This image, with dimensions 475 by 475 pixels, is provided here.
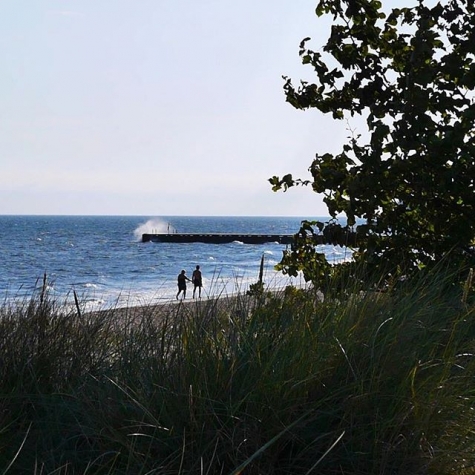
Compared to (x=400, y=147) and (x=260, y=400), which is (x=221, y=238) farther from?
(x=260, y=400)

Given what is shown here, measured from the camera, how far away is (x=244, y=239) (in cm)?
9825

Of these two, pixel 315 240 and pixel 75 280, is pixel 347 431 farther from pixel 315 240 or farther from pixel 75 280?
pixel 75 280

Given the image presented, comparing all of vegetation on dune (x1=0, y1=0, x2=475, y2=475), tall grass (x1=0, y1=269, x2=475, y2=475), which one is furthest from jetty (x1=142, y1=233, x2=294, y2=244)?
tall grass (x1=0, y1=269, x2=475, y2=475)

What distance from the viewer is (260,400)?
4051mm

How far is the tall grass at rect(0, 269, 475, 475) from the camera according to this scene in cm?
393

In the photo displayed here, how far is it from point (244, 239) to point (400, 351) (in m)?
93.7

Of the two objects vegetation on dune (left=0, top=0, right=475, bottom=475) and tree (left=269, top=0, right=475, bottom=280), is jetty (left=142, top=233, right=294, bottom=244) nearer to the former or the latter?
tree (left=269, top=0, right=475, bottom=280)

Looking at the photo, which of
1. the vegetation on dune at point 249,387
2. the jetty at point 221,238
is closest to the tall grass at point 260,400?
the vegetation on dune at point 249,387

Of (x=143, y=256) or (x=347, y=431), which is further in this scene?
(x=143, y=256)

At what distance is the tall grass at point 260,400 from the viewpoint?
155 inches

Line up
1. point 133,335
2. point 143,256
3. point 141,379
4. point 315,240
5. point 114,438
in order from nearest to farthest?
point 114,438 → point 141,379 → point 133,335 → point 315,240 → point 143,256

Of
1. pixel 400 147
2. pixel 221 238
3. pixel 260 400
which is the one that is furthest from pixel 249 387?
pixel 221 238

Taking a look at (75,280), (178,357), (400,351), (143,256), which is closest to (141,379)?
(178,357)

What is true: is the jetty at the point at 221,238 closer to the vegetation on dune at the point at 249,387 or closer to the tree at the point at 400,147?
A: the tree at the point at 400,147
